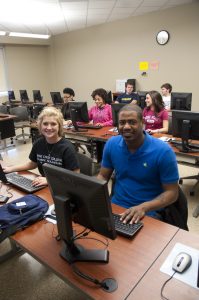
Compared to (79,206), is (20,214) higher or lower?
lower

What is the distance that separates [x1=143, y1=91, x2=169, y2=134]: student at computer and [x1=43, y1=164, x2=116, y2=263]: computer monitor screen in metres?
2.69

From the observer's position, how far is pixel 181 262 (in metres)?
1.08

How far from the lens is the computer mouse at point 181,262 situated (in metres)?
1.05

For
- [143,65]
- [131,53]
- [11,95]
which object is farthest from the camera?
[11,95]

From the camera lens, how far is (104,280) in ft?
3.39

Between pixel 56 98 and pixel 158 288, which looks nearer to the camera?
pixel 158 288

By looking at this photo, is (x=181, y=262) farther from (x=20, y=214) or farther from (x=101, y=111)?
(x=101, y=111)

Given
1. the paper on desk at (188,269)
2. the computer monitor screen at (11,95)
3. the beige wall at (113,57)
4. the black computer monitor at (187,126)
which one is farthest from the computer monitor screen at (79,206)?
the computer monitor screen at (11,95)

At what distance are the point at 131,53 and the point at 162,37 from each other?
109 centimetres

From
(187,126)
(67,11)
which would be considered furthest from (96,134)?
(67,11)

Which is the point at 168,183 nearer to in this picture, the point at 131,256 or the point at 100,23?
the point at 131,256

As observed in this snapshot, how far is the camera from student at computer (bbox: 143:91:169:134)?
3.67 meters

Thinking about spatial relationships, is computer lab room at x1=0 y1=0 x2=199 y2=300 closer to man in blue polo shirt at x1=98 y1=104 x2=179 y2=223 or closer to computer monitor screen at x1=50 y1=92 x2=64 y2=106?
man in blue polo shirt at x1=98 y1=104 x2=179 y2=223

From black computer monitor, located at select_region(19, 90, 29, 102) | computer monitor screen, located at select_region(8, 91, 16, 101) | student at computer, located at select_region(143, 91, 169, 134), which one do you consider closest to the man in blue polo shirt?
student at computer, located at select_region(143, 91, 169, 134)
